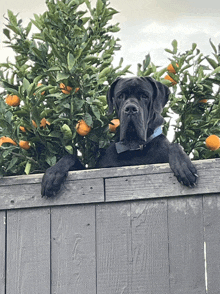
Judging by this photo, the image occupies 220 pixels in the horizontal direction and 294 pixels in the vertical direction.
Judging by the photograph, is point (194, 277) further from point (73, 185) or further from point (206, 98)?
point (206, 98)

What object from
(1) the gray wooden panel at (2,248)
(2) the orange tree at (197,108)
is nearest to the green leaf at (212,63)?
(2) the orange tree at (197,108)

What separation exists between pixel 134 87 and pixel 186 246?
111 cm

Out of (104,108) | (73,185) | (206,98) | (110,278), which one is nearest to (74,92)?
(104,108)

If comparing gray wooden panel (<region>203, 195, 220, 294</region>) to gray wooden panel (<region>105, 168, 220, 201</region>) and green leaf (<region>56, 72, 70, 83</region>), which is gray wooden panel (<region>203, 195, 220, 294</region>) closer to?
gray wooden panel (<region>105, 168, 220, 201</region>)

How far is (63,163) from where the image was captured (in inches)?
133

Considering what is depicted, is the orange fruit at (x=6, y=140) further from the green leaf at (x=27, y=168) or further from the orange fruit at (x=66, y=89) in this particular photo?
the orange fruit at (x=66, y=89)

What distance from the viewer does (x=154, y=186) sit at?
3111mm

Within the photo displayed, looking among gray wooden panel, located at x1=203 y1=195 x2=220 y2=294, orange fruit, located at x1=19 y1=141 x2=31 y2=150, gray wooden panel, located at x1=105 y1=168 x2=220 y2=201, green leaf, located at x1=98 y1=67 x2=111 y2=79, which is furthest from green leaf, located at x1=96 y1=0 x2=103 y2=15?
gray wooden panel, located at x1=203 y1=195 x2=220 y2=294

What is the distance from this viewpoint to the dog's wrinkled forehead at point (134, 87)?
3564 millimetres

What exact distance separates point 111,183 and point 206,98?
848mm

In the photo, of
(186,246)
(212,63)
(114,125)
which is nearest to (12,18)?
(114,125)

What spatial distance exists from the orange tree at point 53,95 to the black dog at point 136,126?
99mm

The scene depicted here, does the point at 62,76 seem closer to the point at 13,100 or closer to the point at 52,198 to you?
the point at 13,100

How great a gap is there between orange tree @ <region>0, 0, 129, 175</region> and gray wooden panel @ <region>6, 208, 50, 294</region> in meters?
0.30
